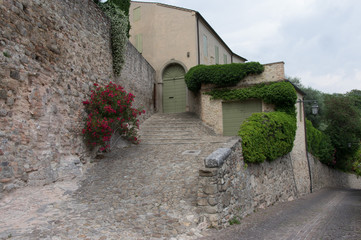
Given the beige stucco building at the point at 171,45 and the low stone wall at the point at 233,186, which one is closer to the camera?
the low stone wall at the point at 233,186

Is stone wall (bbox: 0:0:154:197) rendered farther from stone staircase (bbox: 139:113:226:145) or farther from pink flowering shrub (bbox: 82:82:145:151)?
stone staircase (bbox: 139:113:226:145)

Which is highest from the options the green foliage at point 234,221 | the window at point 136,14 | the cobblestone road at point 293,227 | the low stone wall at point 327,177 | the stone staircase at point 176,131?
the window at point 136,14

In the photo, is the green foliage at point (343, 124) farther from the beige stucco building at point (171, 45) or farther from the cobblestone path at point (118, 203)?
the cobblestone path at point (118, 203)

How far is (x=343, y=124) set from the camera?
20.6m

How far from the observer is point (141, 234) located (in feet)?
13.9

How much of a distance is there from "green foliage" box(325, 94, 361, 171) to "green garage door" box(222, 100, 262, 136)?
1193cm

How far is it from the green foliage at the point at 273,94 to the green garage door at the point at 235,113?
12.8 inches

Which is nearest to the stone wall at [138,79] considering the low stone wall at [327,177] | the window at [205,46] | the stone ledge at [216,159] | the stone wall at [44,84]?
the stone wall at [44,84]

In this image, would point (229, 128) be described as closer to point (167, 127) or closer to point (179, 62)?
point (167, 127)

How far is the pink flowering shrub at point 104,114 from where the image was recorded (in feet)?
24.1

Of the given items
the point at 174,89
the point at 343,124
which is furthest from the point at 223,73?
the point at 343,124

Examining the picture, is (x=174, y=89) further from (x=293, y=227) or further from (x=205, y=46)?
(x=293, y=227)

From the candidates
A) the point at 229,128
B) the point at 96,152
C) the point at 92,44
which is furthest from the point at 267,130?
the point at 92,44

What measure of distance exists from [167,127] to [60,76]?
618 centimetres
